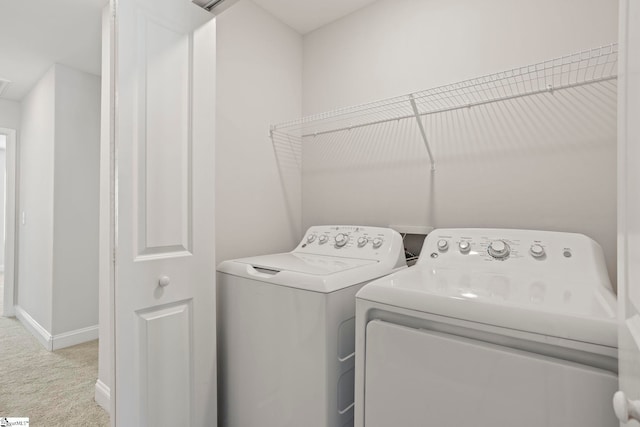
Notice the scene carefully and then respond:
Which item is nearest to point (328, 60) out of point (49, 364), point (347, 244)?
point (347, 244)

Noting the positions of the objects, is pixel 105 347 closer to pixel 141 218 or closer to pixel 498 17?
pixel 141 218

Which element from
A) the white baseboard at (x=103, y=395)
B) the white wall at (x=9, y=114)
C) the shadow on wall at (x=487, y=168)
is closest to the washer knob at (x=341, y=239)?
the shadow on wall at (x=487, y=168)

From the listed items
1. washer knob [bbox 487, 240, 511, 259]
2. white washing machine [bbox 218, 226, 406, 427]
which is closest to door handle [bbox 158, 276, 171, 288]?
white washing machine [bbox 218, 226, 406, 427]

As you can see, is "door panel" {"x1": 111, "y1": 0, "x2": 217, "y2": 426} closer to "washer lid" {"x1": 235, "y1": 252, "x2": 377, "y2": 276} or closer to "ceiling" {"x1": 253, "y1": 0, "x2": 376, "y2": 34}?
"washer lid" {"x1": 235, "y1": 252, "x2": 377, "y2": 276}

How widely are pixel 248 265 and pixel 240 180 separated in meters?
0.61

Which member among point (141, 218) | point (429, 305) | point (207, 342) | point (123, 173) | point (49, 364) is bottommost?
point (49, 364)

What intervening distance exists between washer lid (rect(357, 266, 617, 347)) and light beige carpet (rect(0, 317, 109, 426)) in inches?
73.8

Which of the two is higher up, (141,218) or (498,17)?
(498,17)

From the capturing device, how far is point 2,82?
10.2 ft

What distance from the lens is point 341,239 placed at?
5.93ft

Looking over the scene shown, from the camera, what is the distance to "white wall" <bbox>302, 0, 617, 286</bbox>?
4.57 ft

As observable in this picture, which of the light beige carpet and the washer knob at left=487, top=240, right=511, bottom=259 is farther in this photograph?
the light beige carpet

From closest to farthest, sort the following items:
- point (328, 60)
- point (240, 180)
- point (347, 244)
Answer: point (347, 244), point (240, 180), point (328, 60)

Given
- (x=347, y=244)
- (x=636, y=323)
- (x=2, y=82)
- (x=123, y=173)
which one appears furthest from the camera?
(x=2, y=82)
